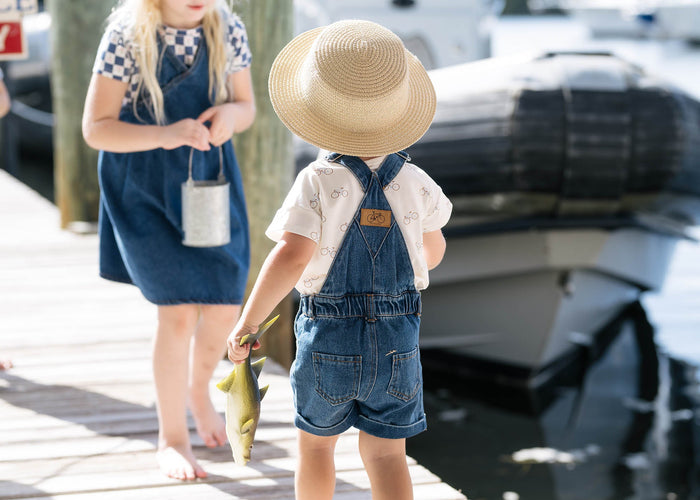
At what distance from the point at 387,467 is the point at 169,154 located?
112 cm

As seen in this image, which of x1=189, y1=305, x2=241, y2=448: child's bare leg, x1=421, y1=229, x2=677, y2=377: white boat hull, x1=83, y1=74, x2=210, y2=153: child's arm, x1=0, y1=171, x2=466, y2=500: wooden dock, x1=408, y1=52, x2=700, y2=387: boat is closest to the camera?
x1=83, y1=74, x2=210, y2=153: child's arm

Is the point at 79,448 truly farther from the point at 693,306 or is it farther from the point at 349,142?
the point at 693,306

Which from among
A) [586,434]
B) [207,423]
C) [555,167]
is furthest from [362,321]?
[586,434]

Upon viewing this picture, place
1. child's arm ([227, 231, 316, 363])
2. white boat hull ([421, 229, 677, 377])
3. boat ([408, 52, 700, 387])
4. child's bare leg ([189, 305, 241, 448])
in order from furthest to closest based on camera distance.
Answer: white boat hull ([421, 229, 677, 377])
boat ([408, 52, 700, 387])
child's bare leg ([189, 305, 241, 448])
child's arm ([227, 231, 316, 363])

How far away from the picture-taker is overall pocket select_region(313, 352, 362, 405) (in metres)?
1.88

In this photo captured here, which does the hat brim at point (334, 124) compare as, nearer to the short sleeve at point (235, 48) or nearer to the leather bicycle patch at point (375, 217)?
the leather bicycle patch at point (375, 217)

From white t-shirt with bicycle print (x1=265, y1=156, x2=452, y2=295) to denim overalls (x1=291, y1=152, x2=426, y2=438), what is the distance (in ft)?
0.05

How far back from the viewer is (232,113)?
2566 mm

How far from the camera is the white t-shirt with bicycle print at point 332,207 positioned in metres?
1.84

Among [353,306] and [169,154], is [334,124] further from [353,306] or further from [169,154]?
[169,154]

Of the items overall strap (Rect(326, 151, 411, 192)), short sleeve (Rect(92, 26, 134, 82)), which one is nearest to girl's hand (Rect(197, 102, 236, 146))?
short sleeve (Rect(92, 26, 134, 82))

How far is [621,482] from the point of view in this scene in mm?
4598

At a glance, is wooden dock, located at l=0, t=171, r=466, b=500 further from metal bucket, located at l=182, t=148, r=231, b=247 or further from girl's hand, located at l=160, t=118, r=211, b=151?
girl's hand, located at l=160, t=118, r=211, b=151

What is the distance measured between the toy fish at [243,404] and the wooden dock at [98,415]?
1.69 ft
